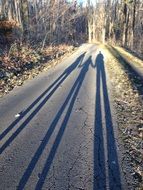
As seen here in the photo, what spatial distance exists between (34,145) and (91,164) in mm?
1594

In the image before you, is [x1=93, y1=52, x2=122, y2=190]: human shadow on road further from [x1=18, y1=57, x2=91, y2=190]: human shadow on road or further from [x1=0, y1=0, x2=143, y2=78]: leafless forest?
[x1=0, y1=0, x2=143, y2=78]: leafless forest

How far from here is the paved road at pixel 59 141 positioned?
213 inches

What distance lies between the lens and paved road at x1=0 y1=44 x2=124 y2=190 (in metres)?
5.41

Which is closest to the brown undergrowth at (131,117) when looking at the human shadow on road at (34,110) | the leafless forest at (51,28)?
the human shadow on road at (34,110)

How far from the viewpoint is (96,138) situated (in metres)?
7.18

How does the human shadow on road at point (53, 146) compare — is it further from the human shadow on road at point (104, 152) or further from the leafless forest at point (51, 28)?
the leafless forest at point (51, 28)

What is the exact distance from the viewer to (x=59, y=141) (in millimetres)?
7020

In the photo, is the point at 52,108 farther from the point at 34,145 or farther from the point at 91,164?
the point at 91,164

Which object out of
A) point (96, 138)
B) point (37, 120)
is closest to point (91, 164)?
point (96, 138)

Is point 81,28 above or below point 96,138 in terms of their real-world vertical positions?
above

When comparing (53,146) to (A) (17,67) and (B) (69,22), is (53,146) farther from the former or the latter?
(B) (69,22)

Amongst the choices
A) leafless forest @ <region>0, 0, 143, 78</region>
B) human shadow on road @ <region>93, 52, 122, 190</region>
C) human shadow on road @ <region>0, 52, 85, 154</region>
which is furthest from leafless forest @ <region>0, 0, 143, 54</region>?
human shadow on road @ <region>93, 52, 122, 190</region>

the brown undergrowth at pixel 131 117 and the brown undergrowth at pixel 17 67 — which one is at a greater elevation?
the brown undergrowth at pixel 17 67

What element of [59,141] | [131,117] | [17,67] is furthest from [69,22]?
[59,141]
